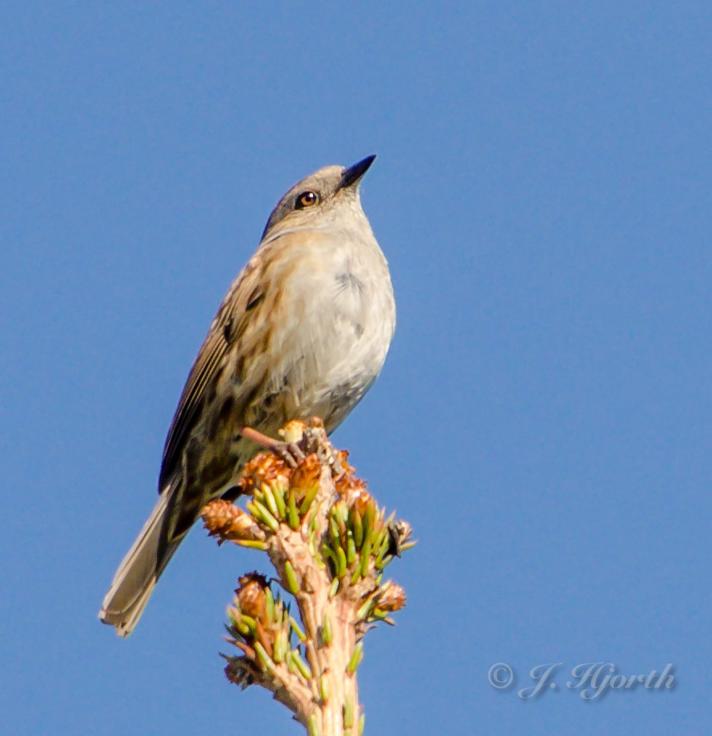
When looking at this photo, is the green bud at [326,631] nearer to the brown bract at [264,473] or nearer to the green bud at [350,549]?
the green bud at [350,549]

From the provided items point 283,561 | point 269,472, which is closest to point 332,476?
point 269,472

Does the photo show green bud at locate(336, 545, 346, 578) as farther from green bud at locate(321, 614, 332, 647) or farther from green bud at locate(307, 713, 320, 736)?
green bud at locate(307, 713, 320, 736)

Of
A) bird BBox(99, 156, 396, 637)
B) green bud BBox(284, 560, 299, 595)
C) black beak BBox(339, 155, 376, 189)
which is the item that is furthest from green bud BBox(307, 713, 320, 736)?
black beak BBox(339, 155, 376, 189)

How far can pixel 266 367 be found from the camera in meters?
6.77

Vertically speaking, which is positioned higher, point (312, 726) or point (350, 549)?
point (350, 549)

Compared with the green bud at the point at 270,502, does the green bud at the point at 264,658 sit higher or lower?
lower

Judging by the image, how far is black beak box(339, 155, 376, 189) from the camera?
7969 millimetres

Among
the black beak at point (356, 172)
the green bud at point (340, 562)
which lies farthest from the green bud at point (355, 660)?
the black beak at point (356, 172)

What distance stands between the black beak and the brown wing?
3.42ft

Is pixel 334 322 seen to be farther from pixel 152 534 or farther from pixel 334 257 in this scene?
pixel 152 534

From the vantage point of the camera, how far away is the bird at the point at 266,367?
260 inches

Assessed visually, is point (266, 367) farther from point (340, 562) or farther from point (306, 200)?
point (340, 562)

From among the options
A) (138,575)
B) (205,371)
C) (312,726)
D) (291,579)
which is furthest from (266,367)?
(312,726)

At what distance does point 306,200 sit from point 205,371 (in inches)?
62.5
